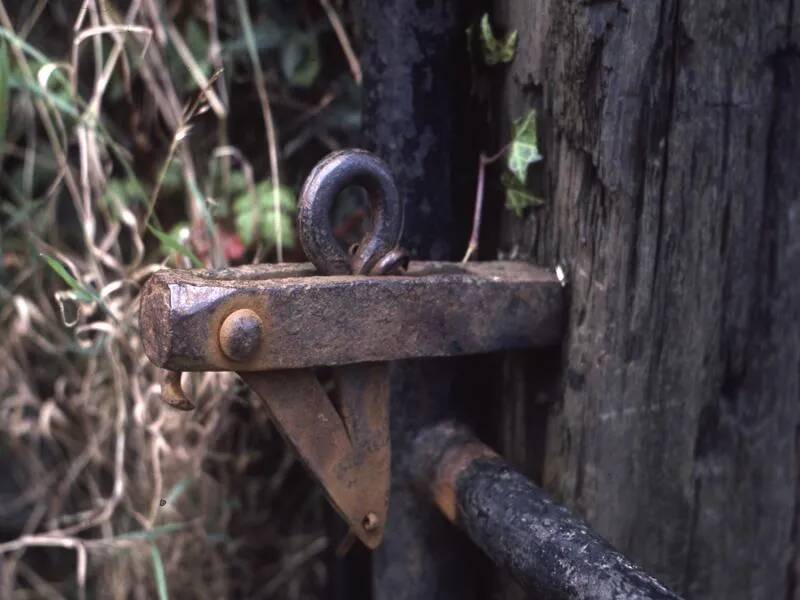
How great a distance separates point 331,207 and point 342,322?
11cm

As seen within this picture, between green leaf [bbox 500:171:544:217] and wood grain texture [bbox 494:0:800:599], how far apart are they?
17 mm

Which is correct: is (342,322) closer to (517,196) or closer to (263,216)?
(517,196)

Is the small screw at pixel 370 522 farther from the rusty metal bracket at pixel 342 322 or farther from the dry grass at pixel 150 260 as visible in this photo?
the dry grass at pixel 150 260

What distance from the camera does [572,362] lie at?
0.89m

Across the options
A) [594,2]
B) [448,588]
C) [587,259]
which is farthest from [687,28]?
[448,588]

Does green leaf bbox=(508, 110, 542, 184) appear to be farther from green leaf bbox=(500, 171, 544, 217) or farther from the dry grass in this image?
the dry grass

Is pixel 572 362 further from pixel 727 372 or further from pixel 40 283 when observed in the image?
pixel 40 283

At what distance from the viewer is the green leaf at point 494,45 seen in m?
0.90

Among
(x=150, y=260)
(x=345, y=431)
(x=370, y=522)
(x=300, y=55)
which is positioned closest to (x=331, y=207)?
(x=345, y=431)

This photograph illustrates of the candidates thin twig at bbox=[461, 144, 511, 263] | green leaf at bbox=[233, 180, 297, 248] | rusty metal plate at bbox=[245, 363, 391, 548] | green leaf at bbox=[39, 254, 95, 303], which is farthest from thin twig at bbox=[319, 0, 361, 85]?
rusty metal plate at bbox=[245, 363, 391, 548]

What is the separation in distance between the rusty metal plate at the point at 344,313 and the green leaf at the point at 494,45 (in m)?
0.23

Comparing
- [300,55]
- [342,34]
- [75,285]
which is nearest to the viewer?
[75,285]

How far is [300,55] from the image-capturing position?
4.82 ft

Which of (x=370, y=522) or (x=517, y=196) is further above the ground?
(x=517, y=196)
